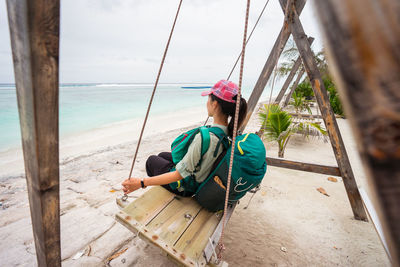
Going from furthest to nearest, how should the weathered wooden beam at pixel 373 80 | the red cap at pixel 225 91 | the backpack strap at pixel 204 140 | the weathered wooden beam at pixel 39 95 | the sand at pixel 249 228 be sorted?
the sand at pixel 249 228 → the red cap at pixel 225 91 → the backpack strap at pixel 204 140 → the weathered wooden beam at pixel 39 95 → the weathered wooden beam at pixel 373 80

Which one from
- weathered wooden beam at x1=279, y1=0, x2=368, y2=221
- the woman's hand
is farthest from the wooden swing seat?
weathered wooden beam at x1=279, y1=0, x2=368, y2=221

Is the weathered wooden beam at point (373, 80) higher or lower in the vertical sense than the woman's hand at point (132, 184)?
higher

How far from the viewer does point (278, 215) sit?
2410 mm

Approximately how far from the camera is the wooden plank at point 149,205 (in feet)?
4.98

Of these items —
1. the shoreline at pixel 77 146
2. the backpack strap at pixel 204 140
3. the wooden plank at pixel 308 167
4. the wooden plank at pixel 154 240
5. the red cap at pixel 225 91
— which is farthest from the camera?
the shoreline at pixel 77 146

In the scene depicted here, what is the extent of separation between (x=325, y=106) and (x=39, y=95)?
97.5 inches

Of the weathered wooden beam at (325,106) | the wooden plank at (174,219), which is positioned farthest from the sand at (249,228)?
the wooden plank at (174,219)

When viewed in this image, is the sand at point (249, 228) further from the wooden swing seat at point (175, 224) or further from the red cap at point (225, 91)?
the red cap at point (225, 91)

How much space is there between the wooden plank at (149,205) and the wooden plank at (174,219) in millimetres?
41

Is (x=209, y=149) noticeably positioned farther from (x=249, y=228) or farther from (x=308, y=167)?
(x=308, y=167)

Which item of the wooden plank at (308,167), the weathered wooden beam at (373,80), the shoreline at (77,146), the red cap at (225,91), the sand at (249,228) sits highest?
the weathered wooden beam at (373,80)

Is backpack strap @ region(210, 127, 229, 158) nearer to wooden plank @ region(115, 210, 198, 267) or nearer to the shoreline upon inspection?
wooden plank @ region(115, 210, 198, 267)

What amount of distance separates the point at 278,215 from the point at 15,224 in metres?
3.08

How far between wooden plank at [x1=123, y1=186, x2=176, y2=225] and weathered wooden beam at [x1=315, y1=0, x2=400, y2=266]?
1.50 metres
